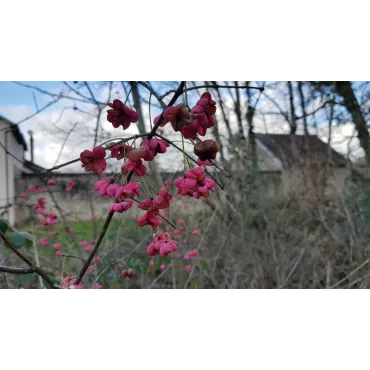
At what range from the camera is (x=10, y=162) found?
1.45m

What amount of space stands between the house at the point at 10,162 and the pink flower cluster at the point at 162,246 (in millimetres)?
857

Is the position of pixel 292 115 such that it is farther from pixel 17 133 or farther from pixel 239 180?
pixel 17 133

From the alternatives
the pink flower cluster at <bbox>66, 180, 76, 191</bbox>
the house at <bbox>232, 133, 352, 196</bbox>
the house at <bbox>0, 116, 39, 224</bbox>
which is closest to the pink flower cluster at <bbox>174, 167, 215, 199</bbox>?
the house at <bbox>0, 116, 39, 224</bbox>

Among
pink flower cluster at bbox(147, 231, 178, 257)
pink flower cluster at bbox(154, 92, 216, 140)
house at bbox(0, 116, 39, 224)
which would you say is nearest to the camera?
pink flower cluster at bbox(154, 92, 216, 140)

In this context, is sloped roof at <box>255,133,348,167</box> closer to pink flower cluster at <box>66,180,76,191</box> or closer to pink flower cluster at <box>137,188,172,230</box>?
pink flower cluster at <box>66,180,76,191</box>

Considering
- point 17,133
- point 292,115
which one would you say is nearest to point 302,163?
point 292,115

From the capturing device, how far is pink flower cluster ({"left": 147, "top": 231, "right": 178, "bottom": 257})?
2.31ft

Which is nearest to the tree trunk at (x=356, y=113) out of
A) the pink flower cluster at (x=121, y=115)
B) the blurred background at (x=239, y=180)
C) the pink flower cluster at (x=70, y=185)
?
the blurred background at (x=239, y=180)

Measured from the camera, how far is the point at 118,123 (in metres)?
0.60

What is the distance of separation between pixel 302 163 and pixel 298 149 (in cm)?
11

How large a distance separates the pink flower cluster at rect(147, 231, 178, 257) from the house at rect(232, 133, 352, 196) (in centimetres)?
151

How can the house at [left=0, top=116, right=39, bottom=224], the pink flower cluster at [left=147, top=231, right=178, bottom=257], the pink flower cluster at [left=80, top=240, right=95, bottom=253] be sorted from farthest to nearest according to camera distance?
the pink flower cluster at [left=80, top=240, right=95, bottom=253] → the house at [left=0, top=116, right=39, bottom=224] → the pink flower cluster at [left=147, top=231, right=178, bottom=257]

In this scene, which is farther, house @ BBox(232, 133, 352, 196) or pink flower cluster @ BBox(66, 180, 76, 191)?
house @ BBox(232, 133, 352, 196)
